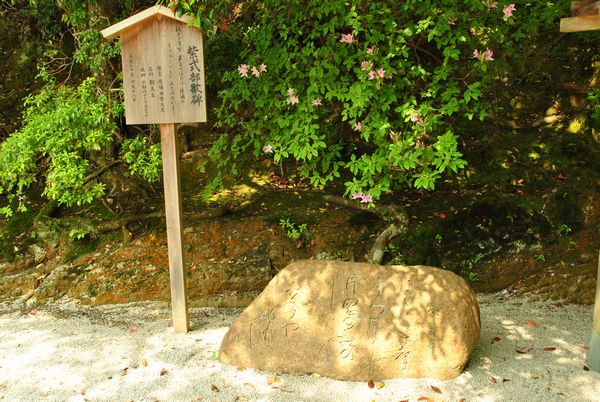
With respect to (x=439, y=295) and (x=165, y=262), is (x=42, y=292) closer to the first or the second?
(x=165, y=262)

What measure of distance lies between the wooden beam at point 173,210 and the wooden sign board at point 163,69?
0.20 meters

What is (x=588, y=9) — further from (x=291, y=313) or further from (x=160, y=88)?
(x=160, y=88)

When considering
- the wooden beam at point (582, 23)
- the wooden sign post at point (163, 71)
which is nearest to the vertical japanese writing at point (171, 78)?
the wooden sign post at point (163, 71)

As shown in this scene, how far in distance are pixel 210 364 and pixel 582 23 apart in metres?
3.88

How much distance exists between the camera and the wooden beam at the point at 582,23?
391cm

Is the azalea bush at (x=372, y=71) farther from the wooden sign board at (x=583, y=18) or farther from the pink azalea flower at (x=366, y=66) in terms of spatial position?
the wooden sign board at (x=583, y=18)

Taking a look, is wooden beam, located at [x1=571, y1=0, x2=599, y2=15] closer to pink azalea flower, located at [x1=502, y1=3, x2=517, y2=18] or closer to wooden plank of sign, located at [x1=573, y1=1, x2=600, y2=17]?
wooden plank of sign, located at [x1=573, y1=1, x2=600, y2=17]

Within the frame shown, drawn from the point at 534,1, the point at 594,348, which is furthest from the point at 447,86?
the point at 594,348

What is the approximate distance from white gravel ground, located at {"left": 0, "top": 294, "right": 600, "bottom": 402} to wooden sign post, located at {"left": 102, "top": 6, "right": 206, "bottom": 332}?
64.4 inches

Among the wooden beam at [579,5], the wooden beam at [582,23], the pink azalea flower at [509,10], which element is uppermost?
the pink azalea flower at [509,10]

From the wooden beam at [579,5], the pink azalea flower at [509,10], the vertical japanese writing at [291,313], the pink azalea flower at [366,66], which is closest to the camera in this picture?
the wooden beam at [579,5]

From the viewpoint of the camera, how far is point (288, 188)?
8.30 metres

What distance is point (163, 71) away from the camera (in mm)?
4930

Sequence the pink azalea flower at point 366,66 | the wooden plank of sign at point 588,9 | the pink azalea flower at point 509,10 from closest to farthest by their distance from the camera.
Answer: the wooden plank of sign at point 588,9 < the pink azalea flower at point 509,10 < the pink azalea flower at point 366,66
